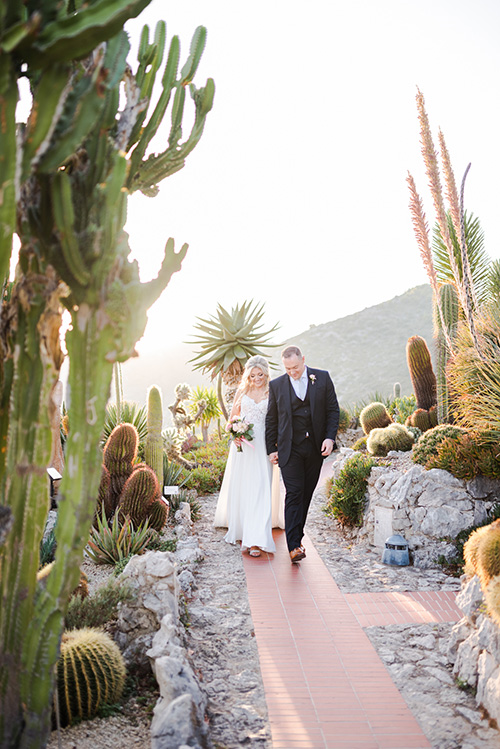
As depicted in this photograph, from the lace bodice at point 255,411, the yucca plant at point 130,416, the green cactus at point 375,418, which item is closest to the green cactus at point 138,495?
the lace bodice at point 255,411

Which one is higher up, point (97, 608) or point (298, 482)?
point (298, 482)

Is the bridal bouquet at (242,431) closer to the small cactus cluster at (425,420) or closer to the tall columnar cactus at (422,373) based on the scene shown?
the small cactus cluster at (425,420)

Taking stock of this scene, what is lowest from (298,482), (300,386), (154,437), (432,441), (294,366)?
(298,482)

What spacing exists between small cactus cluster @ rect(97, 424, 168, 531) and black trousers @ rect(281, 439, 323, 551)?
4.70 feet

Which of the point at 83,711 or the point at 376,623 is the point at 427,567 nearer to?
the point at 376,623

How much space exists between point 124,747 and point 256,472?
419 centimetres

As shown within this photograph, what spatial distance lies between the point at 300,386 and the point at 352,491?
2.01 metres

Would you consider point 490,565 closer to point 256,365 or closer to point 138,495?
point 138,495

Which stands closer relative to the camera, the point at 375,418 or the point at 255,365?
the point at 255,365

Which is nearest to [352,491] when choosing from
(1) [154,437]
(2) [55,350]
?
(1) [154,437]

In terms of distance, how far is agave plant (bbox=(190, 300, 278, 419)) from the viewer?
14055mm

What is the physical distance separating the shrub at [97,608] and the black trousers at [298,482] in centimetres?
240

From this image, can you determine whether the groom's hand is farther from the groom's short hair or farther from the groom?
the groom's short hair

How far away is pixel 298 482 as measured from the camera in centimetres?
618
